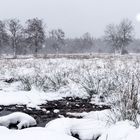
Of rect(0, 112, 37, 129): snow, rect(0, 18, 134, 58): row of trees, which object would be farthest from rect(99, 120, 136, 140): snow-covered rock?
rect(0, 18, 134, 58): row of trees

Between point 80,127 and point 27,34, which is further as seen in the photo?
point 27,34

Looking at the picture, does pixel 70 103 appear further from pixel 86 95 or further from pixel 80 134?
pixel 80 134

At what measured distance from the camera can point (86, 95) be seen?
8516 millimetres

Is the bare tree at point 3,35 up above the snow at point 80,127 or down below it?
above

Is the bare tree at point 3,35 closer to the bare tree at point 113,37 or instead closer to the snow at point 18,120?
the bare tree at point 113,37

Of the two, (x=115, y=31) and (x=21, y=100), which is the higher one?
(x=115, y=31)

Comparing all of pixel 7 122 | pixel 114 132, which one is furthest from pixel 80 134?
pixel 7 122

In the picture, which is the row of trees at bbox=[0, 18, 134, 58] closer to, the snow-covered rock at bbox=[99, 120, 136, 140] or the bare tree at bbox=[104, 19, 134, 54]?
the bare tree at bbox=[104, 19, 134, 54]

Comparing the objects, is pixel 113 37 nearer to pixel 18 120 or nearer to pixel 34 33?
pixel 34 33

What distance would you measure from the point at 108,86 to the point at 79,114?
1.94 metres

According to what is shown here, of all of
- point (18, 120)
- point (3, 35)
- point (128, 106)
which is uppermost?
point (3, 35)

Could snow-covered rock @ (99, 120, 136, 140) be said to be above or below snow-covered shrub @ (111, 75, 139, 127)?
below

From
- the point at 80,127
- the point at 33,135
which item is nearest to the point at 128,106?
the point at 80,127

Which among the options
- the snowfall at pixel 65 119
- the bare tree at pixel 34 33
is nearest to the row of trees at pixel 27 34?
the bare tree at pixel 34 33
